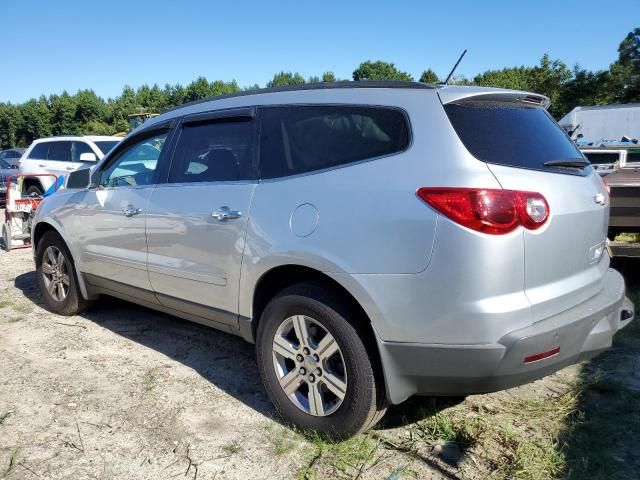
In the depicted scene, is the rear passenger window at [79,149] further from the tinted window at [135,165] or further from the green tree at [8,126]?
the green tree at [8,126]

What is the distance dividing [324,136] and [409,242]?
0.86 m

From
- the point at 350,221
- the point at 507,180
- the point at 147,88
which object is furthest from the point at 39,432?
the point at 147,88

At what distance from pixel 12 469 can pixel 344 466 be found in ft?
5.32

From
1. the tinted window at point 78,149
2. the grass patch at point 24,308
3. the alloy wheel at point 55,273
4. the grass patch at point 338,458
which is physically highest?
the tinted window at point 78,149

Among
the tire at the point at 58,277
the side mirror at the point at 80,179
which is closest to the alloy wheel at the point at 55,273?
the tire at the point at 58,277

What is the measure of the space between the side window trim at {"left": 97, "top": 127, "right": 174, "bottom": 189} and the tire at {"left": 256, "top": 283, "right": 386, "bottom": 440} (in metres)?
1.49

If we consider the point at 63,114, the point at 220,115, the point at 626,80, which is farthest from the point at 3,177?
the point at 63,114

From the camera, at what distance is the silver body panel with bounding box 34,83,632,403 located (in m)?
2.28

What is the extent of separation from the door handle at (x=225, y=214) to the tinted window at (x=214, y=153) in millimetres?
221

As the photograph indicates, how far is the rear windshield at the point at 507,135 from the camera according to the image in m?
2.47

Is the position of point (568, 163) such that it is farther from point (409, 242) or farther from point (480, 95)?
point (409, 242)

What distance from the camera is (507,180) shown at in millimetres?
2344

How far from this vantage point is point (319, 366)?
279 cm

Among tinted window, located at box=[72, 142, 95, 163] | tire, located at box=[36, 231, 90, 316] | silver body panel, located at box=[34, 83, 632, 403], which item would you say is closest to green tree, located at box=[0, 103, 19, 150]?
tinted window, located at box=[72, 142, 95, 163]
